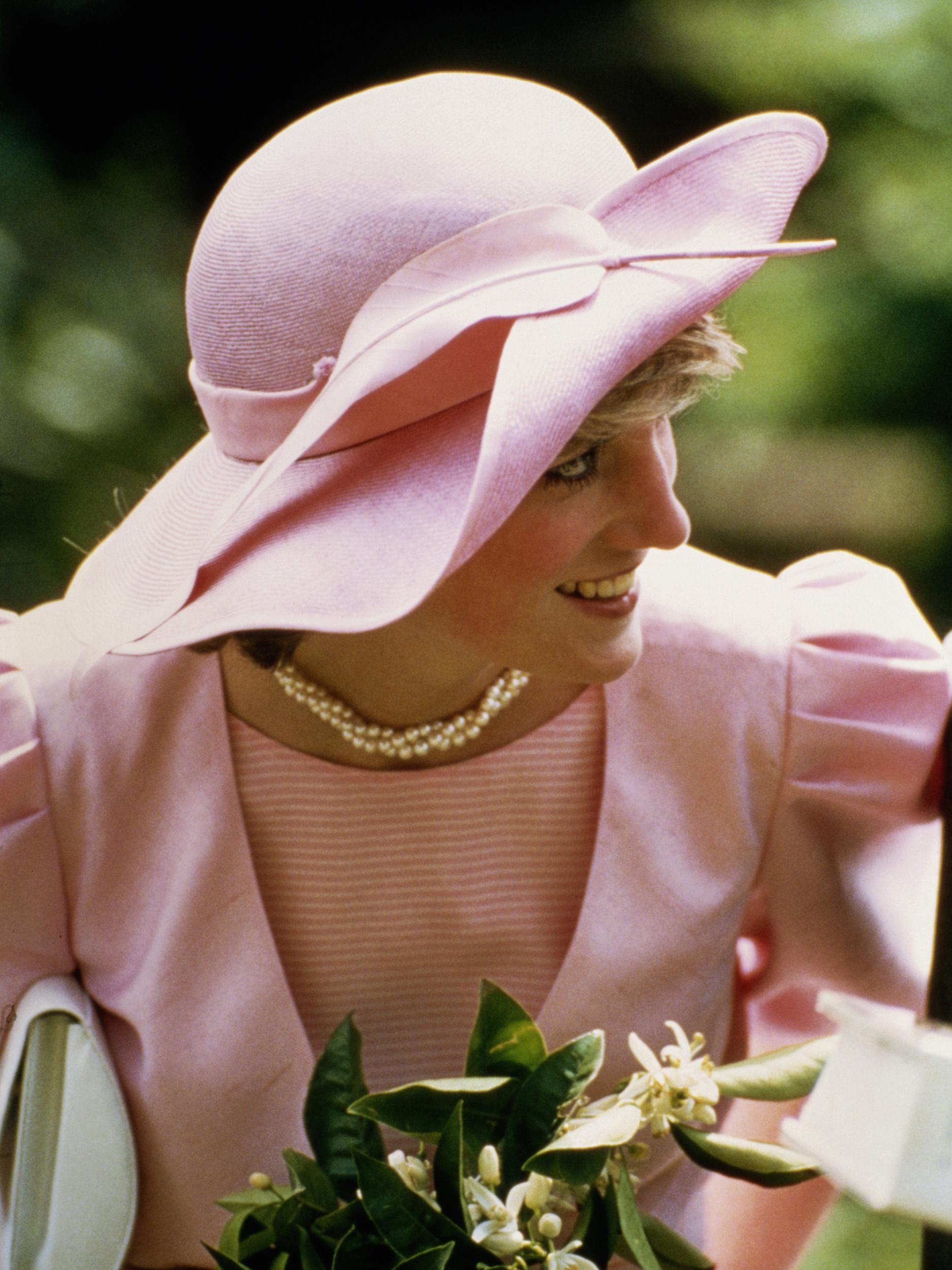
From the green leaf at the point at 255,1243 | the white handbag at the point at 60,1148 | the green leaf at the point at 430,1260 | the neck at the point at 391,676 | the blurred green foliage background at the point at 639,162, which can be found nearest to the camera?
the green leaf at the point at 430,1260

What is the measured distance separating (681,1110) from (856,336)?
1.52 m

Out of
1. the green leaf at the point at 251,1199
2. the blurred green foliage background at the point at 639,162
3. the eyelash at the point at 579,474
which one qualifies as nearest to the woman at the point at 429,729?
the eyelash at the point at 579,474

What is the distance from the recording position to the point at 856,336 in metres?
2.04

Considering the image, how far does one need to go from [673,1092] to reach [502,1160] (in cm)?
10

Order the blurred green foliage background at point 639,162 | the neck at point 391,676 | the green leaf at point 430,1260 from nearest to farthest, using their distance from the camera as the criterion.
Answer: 1. the green leaf at point 430,1260
2. the neck at point 391,676
3. the blurred green foliage background at point 639,162

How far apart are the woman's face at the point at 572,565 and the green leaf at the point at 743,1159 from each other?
27 cm

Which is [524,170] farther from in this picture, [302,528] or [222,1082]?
[222,1082]

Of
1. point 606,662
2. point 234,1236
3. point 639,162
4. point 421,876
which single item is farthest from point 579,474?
point 639,162

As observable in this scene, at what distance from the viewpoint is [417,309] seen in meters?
0.72

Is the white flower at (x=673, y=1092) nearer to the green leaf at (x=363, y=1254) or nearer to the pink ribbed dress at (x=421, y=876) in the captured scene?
the green leaf at (x=363, y=1254)

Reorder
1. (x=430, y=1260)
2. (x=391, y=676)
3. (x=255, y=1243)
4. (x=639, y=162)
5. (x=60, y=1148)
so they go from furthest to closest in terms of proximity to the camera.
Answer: (x=639, y=162) < (x=391, y=676) < (x=60, y=1148) < (x=255, y=1243) < (x=430, y=1260)

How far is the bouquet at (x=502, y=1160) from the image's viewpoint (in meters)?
0.71

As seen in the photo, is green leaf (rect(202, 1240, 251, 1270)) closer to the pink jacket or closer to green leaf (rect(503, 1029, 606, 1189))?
green leaf (rect(503, 1029, 606, 1189))

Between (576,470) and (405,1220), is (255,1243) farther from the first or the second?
(576,470)
